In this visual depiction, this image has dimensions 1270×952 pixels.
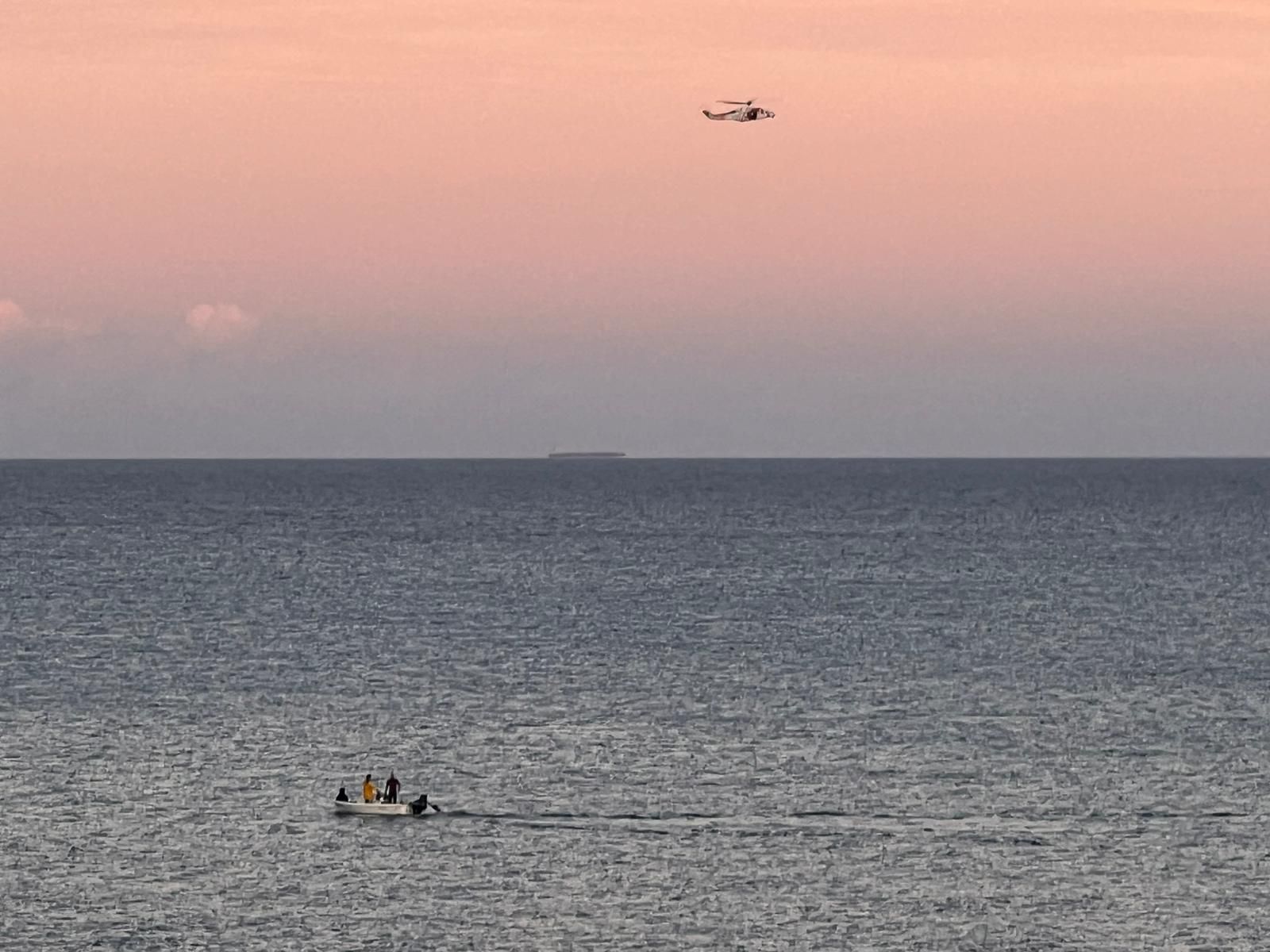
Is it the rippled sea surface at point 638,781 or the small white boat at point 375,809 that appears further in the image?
the small white boat at point 375,809

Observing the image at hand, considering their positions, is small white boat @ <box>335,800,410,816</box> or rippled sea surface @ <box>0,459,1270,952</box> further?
small white boat @ <box>335,800,410,816</box>

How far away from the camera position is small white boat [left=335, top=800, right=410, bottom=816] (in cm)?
7312

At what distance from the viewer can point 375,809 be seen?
2884 inches

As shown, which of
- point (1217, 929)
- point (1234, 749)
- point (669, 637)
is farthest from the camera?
point (669, 637)

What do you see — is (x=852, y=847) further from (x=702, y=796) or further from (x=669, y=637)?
(x=669, y=637)

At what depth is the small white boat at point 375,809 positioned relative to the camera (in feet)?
240

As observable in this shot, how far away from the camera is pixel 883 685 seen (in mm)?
108250

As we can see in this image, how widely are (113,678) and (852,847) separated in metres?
52.7

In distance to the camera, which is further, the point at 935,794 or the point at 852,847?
the point at 935,794

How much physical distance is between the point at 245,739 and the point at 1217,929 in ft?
145

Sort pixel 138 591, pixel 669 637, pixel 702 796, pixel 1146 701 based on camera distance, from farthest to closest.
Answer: pixel 138 591 → pixel 669 637 → pixel 1146 701 → pixel 702 796

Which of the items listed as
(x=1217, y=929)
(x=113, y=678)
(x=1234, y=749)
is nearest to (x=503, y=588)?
(x=113, y=678)

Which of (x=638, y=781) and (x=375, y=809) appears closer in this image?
(x=375, y=809)

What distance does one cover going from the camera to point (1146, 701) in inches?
4040
